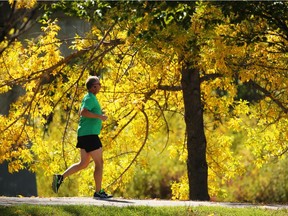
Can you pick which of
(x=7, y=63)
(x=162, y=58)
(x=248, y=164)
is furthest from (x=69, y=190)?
(x=162, y=58)

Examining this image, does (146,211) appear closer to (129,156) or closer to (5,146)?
(5,146)

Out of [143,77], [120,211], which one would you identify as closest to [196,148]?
[143,77]

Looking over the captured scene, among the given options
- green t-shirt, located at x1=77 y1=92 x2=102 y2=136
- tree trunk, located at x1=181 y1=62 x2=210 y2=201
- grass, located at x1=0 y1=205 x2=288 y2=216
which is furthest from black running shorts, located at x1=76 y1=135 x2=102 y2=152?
tree trunk, located at x1=181 y1=62 x2=210 y2=201

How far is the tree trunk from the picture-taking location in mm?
16719

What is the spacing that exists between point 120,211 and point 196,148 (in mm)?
5056

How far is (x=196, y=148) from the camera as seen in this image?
16828 mm

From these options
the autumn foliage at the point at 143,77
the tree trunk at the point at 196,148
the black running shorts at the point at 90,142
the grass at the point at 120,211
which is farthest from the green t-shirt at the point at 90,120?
the tree trunk at the point at 196,148

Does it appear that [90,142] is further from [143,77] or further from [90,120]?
[143,77]

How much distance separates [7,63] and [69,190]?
8727 millimetres

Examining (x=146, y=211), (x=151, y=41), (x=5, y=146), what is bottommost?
(x=146, y=211)

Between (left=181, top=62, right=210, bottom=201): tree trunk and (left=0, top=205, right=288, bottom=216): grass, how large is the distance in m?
4.21

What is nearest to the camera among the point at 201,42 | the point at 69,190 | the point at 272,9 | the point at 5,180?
the point at 272,9

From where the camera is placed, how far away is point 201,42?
12.5m

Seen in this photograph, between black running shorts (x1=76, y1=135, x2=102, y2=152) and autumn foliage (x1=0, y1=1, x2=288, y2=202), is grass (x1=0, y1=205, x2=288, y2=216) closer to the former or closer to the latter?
black running shorts (x1=76, y1=135, x2=102, y2=152)
